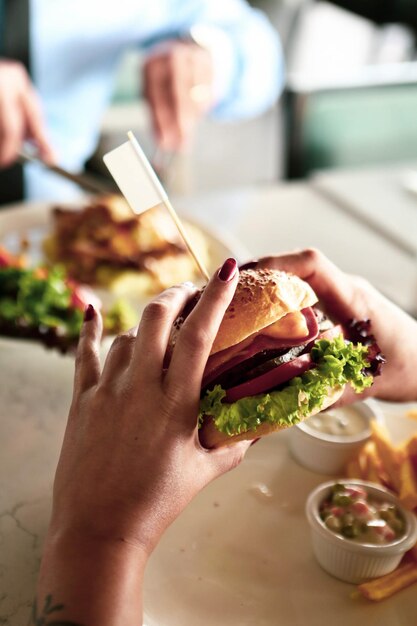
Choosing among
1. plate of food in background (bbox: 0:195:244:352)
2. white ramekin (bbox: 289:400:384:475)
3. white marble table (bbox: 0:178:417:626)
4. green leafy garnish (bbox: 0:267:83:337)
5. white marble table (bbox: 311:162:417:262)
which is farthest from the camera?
white marble table (bbox: 311:162:417:262)

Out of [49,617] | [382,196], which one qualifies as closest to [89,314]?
[49,617]

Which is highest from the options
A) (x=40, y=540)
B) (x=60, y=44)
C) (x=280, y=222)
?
(x=60, y=44)

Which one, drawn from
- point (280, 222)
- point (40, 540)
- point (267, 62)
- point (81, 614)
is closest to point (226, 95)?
point (267, 62)

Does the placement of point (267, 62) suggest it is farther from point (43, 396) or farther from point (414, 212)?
point (43, 396)

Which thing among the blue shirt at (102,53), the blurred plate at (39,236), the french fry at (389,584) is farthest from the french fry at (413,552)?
the blue shirt at (102,53)

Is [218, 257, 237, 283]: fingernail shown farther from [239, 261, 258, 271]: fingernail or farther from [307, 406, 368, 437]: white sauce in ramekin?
[307, 406, 368, 437]: white sauce in ramekin

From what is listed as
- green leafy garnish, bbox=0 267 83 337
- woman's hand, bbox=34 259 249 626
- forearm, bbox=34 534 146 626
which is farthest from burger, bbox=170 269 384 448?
green leafy garnish, bbox=0 267 83 337
